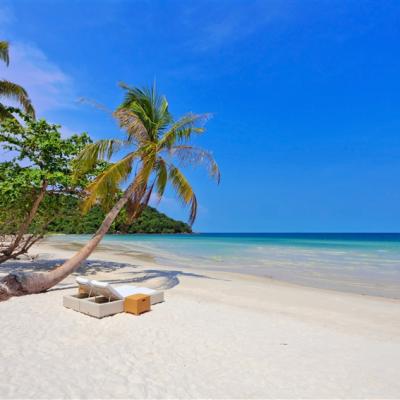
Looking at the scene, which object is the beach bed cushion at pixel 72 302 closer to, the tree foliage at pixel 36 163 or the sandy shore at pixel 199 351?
the sandy shore at pixel 199 351

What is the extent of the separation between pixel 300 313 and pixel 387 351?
2.51 metres

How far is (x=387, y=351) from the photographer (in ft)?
16.3

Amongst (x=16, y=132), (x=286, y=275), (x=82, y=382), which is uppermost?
(x=16, y=132)

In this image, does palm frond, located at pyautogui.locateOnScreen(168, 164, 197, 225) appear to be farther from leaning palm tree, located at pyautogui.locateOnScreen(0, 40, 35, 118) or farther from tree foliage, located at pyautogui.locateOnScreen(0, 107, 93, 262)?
leaning palm tree, located at pyautogui.locateOnScreen(0, 40, 35, 118)

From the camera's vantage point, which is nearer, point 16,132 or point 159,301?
point 159,301

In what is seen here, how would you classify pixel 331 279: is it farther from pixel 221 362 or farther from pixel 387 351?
pixel 221 362

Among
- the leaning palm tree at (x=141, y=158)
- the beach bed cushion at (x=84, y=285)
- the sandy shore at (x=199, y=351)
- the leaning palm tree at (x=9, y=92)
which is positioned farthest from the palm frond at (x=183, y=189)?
the leaning palm tree at (x=9, y=92)

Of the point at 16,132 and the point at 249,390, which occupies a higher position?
the point at 16,132

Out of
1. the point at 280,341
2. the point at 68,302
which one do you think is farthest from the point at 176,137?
the point at 280,341

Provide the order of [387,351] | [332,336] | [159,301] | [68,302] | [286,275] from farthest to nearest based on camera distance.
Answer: [286,275] → [159,301] → [68,302] → [332,336] → [387,351]

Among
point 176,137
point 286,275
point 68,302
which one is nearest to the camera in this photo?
point 68,302

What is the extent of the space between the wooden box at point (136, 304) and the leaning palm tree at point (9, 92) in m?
10.4

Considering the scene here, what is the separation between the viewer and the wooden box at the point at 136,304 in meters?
6.25

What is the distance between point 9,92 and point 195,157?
9579mm
